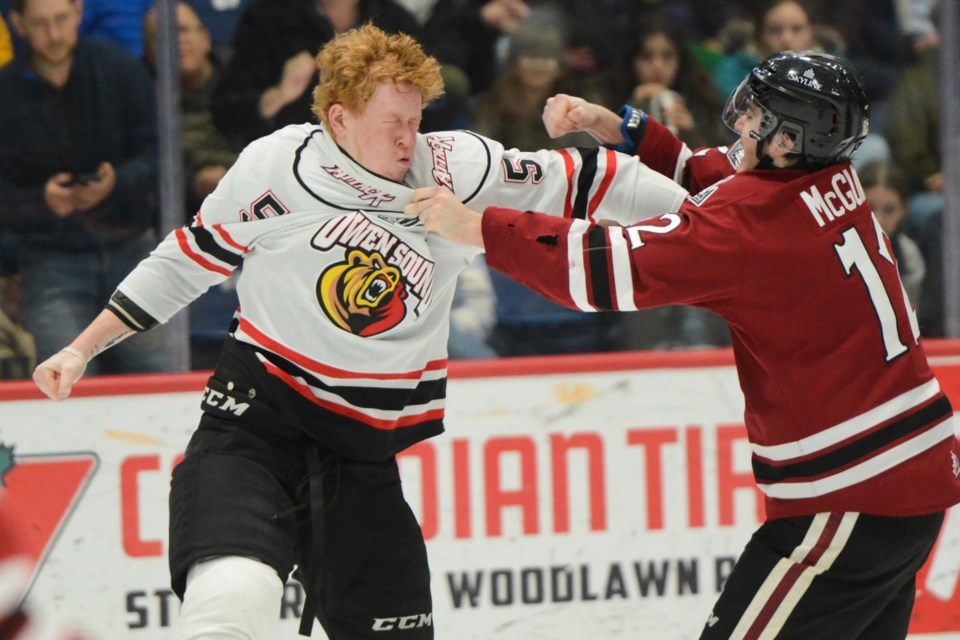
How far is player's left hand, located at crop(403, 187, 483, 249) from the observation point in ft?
7.44

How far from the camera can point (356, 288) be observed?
2.46 meters

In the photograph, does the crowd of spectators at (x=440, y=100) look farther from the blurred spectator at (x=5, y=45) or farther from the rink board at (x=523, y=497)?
the rink board at (x=523, y=497)

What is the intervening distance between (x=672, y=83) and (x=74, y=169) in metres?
1.82

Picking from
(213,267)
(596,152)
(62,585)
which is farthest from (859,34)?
(62,585)

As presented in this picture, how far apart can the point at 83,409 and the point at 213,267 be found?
102 cm

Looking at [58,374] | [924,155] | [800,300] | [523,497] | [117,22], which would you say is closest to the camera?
[800,300]

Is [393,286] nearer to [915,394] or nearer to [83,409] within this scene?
[915,394]

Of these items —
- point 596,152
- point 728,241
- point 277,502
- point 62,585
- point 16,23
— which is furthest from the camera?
point 16,23

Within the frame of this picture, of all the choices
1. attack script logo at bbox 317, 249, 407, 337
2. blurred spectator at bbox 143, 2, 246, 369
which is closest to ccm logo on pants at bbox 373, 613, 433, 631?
attack script logo at bbox 317, 249, 407, 337

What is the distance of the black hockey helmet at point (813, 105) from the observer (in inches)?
85.0

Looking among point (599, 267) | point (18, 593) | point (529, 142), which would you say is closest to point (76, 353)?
point (599, 267)

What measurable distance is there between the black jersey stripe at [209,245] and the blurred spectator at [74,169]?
1283 millimetres

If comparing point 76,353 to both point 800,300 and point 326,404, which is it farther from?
point 800,300

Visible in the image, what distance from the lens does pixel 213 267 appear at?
254cm
